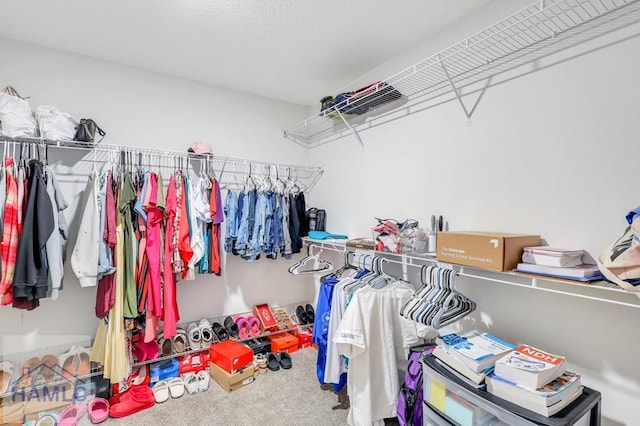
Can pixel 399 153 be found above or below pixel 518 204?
above

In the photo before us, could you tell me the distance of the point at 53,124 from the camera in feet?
6.33

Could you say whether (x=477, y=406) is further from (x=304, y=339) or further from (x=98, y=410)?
(x=98, y=410)

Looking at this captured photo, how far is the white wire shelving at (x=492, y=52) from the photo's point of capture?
4.17ft

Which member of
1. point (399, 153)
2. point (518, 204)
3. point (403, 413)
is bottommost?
point (403, 413)

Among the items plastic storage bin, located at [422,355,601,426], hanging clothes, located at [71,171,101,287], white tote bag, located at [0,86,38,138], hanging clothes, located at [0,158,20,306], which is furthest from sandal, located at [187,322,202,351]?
plastic storage bin, located at [422,355,601,426]

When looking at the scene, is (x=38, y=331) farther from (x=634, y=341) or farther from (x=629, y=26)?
(x=629, y=26)

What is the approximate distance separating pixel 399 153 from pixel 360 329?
1.35 metres

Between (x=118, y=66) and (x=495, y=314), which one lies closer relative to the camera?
(x=495, y=314)

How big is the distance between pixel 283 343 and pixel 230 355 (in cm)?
61

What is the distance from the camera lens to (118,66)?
243 cm

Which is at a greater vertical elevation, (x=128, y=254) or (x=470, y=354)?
(x=128, y=254)

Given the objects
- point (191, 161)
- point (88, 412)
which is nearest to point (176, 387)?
point (88, 412)

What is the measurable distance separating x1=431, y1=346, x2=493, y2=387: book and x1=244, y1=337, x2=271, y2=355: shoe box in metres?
1.78

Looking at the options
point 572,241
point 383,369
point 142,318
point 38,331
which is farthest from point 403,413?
point 38,331
